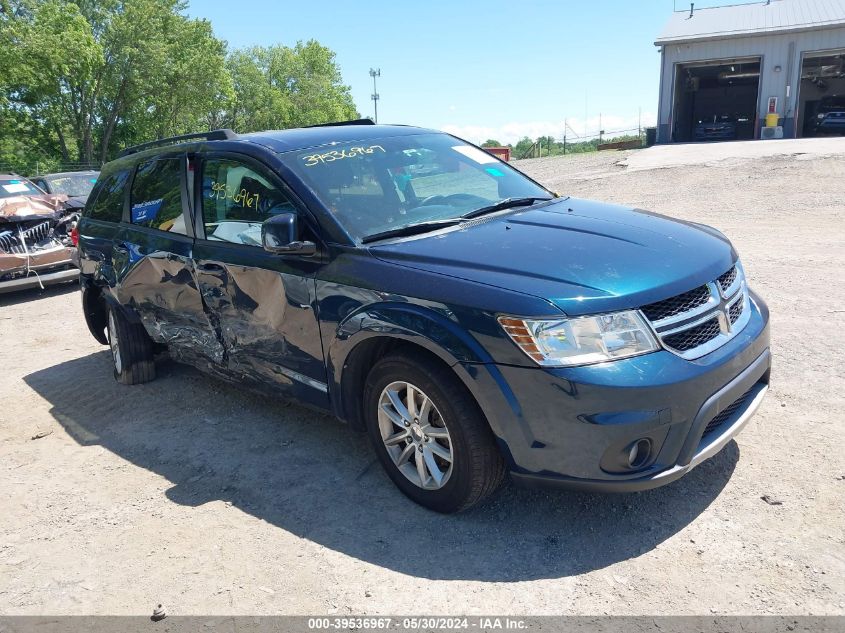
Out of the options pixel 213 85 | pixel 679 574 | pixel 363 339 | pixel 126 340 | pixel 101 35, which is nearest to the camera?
pixel 679 574

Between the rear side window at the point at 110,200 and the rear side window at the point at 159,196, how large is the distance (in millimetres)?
229

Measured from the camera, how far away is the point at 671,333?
2869 mm

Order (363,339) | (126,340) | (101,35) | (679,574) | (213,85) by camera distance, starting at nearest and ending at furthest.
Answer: (679,574)
(363,339)
(126,340)
(101,35)
(213,85)

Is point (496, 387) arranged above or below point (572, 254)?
below

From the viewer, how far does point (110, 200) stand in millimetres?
5539

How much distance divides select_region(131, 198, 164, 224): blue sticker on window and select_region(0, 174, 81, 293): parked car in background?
4.37 m

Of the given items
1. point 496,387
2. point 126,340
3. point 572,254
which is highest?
point 572,254

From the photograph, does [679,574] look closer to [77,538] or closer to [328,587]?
[328,587]

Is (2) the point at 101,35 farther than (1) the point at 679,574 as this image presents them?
Yes

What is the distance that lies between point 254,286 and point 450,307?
4.77 ft

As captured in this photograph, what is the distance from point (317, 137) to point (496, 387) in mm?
2183

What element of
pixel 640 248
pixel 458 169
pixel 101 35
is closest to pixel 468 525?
pixel 640 248

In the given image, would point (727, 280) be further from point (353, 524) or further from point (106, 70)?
point (106, 70)

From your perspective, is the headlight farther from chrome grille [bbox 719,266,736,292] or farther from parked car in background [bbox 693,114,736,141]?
parked car in background [bbox 693,114,736,141]
